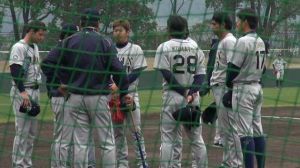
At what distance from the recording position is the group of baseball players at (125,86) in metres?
8.94

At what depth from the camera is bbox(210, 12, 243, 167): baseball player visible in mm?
9570

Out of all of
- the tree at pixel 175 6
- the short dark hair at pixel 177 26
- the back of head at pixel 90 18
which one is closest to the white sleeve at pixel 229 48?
the short dark hair at pixel 177 26

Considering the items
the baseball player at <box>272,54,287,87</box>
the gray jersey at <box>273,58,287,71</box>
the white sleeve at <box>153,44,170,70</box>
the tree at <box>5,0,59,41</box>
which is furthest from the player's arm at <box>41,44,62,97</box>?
the gray jersey at <box>273,58,287,71</box>

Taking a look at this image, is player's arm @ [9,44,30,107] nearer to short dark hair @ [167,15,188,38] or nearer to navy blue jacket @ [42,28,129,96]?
navy blue jacket @ [42,28,129,96]

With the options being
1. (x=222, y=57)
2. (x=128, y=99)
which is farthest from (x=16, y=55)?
(x=222, y=57)

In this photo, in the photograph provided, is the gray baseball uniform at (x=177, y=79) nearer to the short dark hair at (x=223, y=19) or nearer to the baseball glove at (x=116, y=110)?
the short dark hair at (x=223, y=19)

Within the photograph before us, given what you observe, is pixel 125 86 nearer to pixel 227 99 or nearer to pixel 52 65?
pixel 52 65

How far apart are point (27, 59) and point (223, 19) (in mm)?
2507

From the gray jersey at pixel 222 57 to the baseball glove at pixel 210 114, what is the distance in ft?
1.02

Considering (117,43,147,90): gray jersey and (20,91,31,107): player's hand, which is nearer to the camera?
(20,91,31,107): player's hand

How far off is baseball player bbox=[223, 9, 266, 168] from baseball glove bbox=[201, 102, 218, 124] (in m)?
0.78

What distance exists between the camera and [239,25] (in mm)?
9453

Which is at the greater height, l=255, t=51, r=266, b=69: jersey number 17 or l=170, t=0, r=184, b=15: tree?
l=170, t=0, r=184, b=15: tree

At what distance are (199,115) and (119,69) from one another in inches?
55.3
